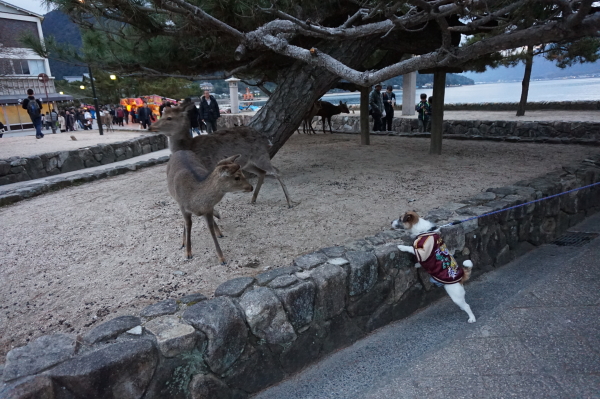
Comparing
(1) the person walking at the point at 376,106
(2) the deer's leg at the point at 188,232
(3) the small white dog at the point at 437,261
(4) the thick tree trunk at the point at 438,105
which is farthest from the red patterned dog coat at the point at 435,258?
(1) the person walking at the point at 376,106

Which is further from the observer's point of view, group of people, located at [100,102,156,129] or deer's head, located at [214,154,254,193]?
group of people, located at [100,102,156,129]

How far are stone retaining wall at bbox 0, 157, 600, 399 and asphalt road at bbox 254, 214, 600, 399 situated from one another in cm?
13

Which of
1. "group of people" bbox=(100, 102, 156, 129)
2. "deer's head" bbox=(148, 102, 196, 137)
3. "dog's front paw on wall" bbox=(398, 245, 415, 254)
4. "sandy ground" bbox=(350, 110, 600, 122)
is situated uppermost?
"group of people" bbox=(100, 102, 156, 129)

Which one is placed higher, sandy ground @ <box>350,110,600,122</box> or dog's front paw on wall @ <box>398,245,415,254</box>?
sandy ground @ <box>350,110,600,122</box>

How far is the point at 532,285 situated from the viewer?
3.46 m

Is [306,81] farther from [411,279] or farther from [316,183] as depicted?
[411,279]

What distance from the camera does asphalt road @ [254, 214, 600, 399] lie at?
229 cm

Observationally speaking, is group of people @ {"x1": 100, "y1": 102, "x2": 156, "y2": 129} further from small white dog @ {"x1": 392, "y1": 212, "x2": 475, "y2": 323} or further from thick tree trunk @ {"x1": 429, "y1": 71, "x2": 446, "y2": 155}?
small white dog @ {"x1": 392, "y1": 212, "x2": 475, "y2": 323}

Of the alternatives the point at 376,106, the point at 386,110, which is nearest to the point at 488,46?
the point at 376,106

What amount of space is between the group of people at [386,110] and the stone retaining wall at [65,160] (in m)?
7.38

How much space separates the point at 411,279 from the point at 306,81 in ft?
12.4

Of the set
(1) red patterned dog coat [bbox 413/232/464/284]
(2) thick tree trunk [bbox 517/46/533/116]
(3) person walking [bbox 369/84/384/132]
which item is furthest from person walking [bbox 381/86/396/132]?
(1) red patterned dog coat [bbox 413/232/464/284]

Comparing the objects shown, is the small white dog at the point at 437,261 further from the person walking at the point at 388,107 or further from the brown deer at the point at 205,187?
the person walking at the point at 388,107

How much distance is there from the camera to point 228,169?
3.03 meters
